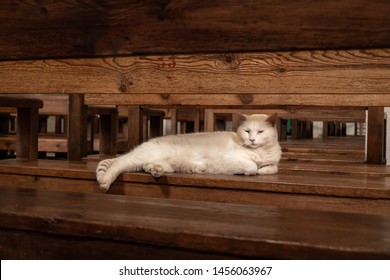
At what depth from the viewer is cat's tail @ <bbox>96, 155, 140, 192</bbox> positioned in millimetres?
A: 1869

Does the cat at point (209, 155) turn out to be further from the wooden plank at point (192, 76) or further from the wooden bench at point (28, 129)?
the wooden bench at point (28, 129)

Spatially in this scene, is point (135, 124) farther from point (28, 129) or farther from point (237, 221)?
point (237, 221)

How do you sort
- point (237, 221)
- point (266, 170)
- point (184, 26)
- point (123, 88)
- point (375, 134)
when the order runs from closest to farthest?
point (237, 221), point (184, 26), point (123, 88), point (266, 170), point (375, 134)

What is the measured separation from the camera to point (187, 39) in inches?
53.1

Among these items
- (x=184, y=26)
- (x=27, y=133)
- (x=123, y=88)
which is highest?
(x=184, y=26)

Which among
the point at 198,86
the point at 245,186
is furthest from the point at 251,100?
the point at 245,186

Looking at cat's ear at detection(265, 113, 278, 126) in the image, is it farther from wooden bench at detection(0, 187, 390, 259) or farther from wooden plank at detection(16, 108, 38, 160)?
wooden plank at detection(16, 108, 38, 160)

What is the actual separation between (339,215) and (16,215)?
884 mm

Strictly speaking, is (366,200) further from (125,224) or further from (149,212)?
(125,224)

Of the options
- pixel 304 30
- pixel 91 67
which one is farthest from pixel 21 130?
pixel 304 30

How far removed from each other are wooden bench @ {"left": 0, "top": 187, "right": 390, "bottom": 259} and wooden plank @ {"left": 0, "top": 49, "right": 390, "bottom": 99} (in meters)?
0.76

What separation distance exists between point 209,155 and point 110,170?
2.06 feet

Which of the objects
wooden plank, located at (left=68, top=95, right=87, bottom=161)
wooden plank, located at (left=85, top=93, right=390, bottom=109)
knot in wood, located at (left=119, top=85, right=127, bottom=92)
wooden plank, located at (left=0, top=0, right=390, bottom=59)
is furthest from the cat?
wooden plank, located at (left=0, top=0, right=390, bottom=59)

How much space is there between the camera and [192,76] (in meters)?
1.76
